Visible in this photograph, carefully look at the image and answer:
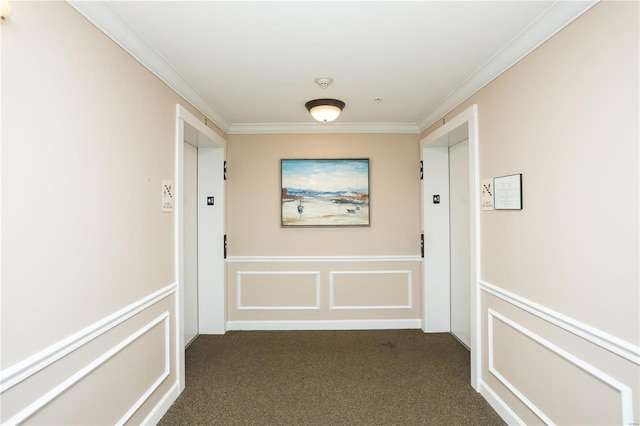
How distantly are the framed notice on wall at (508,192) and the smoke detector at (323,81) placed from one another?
1.42m

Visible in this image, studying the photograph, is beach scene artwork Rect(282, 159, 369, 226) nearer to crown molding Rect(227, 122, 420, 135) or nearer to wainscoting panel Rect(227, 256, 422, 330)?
crown molding Rect(227, 122, 420, 135)

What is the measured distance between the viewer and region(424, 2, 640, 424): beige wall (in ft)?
4.25

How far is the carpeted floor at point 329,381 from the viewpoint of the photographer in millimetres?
2176

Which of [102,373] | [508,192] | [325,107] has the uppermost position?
Result: [325,107]

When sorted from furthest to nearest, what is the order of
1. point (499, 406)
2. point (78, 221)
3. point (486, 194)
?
point (486, 194), point (499, 406), point (78, 221)

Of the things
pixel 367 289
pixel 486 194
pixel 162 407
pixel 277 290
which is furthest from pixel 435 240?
pixel 162 407

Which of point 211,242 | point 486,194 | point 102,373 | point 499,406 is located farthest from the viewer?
point 211,242

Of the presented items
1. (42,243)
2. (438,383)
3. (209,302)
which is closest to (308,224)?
(209,302)

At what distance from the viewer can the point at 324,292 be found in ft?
12.4

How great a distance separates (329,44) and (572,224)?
165cm

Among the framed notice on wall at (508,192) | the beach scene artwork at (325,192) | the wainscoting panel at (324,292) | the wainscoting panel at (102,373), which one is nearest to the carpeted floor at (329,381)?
the wainscoting panel at (324,292)

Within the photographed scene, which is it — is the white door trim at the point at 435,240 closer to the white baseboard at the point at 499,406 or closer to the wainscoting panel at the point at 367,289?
the wainscoting panel at the point at 367,289

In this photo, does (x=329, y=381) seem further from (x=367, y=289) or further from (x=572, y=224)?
(x=572, y=224)

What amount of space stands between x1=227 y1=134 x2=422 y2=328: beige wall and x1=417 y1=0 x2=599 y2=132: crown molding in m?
1.20
